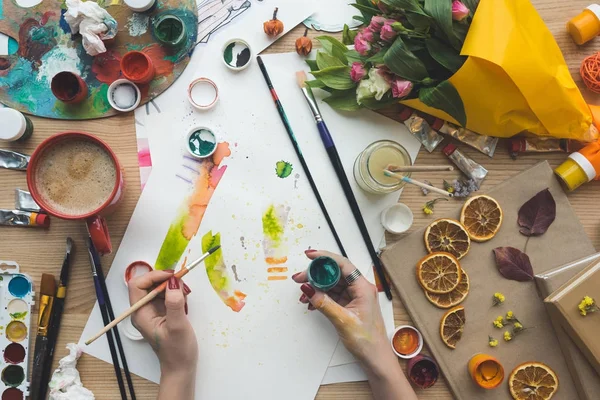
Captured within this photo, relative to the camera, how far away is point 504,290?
112 cm

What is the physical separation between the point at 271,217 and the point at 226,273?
0.17m

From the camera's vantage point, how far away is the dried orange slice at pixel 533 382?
109 centimetres

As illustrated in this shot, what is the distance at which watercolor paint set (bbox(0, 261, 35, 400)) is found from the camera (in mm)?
1074

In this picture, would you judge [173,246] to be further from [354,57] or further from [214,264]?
[354,57]

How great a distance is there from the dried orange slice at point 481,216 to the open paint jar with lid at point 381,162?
0.17 meters

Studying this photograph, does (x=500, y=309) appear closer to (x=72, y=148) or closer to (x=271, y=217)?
(x=271, y=217)

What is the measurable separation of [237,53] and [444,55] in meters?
0.49

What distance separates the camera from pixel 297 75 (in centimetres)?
114

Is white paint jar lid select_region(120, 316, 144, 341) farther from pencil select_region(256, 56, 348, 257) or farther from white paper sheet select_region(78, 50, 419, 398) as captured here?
pencil select_region(256, 56, 348, 257)

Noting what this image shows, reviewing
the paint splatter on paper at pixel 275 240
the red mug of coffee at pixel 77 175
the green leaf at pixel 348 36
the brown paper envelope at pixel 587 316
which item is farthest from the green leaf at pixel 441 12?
the red mug of coffee at pixel 77 175

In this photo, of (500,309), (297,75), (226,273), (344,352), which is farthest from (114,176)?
(500,309)

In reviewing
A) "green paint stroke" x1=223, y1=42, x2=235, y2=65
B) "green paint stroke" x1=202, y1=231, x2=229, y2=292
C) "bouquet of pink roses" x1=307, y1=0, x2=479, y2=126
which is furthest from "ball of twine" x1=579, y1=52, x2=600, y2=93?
"green paint stroke" x1=202, y1=231, x2=229, y2=292

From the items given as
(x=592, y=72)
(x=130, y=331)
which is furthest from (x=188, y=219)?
(x=592, y=72)

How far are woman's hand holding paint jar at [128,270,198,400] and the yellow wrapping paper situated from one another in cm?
73
